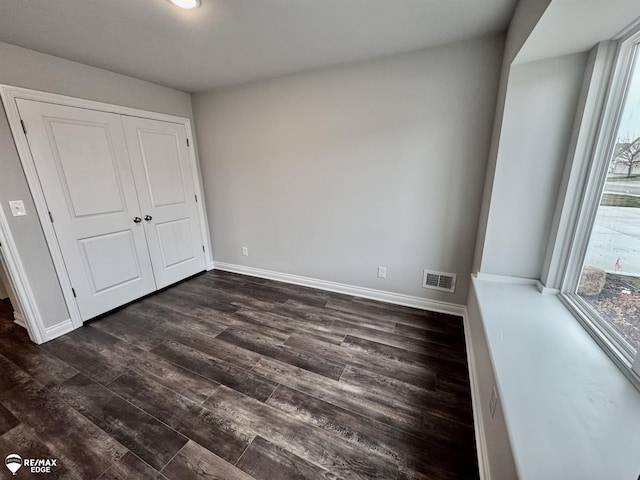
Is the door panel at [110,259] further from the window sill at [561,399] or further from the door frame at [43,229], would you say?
the window sill at [561,399]

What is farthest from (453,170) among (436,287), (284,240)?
(284,240)

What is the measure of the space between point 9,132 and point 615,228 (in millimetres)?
3946

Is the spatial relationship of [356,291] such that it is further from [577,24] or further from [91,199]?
[91,199]

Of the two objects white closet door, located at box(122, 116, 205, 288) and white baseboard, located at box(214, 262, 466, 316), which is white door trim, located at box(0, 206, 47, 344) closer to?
white closet door, located at box(122, 116, 205, 288)

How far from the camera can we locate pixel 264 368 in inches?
73.4

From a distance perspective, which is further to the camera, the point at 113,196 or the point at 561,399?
the point at 113,196

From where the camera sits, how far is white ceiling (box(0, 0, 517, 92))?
1.52 metres

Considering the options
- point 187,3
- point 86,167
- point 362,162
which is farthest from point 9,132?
point 362,162

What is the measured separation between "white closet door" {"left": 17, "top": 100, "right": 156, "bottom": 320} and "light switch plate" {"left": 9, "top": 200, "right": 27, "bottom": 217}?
0.16 meters

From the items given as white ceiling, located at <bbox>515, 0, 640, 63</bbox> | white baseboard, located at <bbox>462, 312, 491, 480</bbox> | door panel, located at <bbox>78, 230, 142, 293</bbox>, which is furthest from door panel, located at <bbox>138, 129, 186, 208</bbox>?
white baseboard, located at <bbox>462, 312, 491, 480</bbox>

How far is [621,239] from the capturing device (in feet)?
3.80

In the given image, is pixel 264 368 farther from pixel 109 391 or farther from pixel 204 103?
pixel 204 103

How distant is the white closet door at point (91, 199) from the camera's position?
2135 millimetres

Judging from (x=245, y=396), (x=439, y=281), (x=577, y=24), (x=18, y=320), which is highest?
(x=577, y=24)
